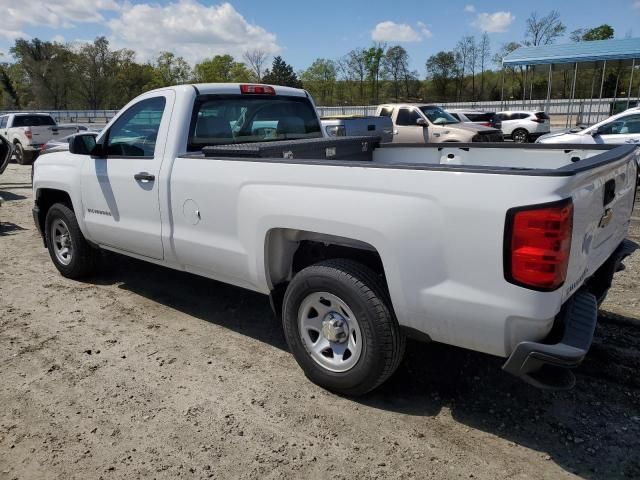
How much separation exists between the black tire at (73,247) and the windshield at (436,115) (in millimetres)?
12640

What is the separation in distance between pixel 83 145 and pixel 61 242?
1455mm

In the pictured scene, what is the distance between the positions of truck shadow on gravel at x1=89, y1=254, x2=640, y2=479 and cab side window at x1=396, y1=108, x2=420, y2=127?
12.6 metres

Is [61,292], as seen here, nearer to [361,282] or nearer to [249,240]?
[249,240]

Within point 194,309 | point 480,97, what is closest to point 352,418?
point 194,309

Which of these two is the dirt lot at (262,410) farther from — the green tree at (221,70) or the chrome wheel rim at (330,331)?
the green tree at (221,70)

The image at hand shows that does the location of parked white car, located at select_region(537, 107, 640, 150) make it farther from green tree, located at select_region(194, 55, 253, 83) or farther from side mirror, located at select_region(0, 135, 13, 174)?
green tree, located at select_region(194, 55, 253, 83)

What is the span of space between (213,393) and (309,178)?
4.97 feet

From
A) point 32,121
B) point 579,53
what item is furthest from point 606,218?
point 579,53

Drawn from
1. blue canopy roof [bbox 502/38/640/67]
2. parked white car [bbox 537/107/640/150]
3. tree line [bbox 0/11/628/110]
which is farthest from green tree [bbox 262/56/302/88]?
parked white car [bbox 537/107/640/150]

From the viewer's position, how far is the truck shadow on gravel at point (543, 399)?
2.77m

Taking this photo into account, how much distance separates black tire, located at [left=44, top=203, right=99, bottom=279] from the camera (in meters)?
5.19

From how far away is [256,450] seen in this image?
2818 mm

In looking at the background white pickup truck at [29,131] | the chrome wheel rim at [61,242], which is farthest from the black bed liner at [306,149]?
the background white pickup truck at [29,131]

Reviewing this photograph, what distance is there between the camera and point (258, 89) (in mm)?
4719
